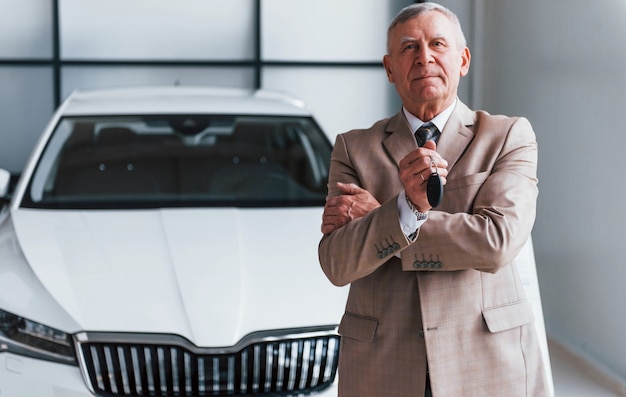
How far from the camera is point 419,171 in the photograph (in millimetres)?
1366

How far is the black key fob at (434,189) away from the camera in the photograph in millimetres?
1329

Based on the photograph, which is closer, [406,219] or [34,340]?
[406,219]

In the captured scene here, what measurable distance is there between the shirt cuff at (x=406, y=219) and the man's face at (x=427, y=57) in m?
0.20

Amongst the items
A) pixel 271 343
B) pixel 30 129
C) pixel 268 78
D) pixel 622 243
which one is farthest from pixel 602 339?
pixel 30 129

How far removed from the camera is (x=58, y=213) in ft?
10.3

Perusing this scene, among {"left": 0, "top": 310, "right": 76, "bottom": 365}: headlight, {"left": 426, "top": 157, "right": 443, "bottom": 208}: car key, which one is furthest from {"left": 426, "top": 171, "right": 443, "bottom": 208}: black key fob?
{"left": 0, "top": 310, "right": 76, "bottom": 365}: headlight

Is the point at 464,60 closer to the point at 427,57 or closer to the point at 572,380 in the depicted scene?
the point at 427,57

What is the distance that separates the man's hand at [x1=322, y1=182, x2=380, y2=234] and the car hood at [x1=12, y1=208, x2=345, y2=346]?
968 mm

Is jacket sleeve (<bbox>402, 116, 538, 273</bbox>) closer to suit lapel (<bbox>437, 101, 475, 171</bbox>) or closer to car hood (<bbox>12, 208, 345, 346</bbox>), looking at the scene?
suit lapel (<bbox>437, 101, 475, 171</bbox>)

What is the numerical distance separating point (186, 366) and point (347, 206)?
109 cm

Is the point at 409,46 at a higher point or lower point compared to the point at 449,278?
higher

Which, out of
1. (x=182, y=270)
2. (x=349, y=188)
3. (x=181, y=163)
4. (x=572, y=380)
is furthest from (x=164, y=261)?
(x=572, y=380)

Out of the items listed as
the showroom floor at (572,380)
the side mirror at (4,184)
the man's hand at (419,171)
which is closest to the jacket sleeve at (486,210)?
the man's hand at (419,171)

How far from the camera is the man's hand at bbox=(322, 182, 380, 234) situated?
1550 mm
